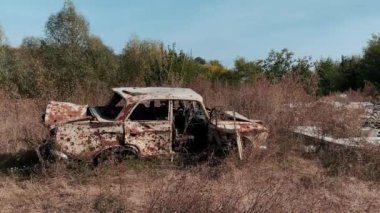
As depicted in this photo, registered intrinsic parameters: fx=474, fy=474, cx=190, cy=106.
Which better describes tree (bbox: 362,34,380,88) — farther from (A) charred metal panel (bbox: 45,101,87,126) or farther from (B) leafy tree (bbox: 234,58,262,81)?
(A) charred metal panel (bbox: 45,101,87,126)

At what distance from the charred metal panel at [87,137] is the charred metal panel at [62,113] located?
366mm

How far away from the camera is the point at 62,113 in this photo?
341 inches

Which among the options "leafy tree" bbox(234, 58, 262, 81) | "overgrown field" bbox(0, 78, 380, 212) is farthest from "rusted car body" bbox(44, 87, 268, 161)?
"leafy tree" bbox(234, 58, 262, 81)

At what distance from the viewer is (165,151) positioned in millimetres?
8477

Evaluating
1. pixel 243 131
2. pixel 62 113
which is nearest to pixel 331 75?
pixel 243 131

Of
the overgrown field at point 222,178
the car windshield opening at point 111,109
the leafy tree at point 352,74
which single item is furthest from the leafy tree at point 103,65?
the leafy tree at point 352,74

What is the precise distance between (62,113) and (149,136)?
5.56 ft

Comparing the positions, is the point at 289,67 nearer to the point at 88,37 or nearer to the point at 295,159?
the point at 295,159

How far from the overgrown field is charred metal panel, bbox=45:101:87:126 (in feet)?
2.94

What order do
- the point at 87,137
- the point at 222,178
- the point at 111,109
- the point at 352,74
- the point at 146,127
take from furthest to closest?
the point at 352,74
the point at 111,109
the point at 146,127
the point at 87,137
the point at 222,178

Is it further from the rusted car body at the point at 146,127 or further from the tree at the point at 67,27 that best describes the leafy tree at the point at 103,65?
the rusted car body at the point at 146,127

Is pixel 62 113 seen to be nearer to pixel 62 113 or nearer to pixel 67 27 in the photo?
pixel 62 113

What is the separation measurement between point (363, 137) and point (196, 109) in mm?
3708

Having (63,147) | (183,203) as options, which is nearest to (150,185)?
(63,147)
